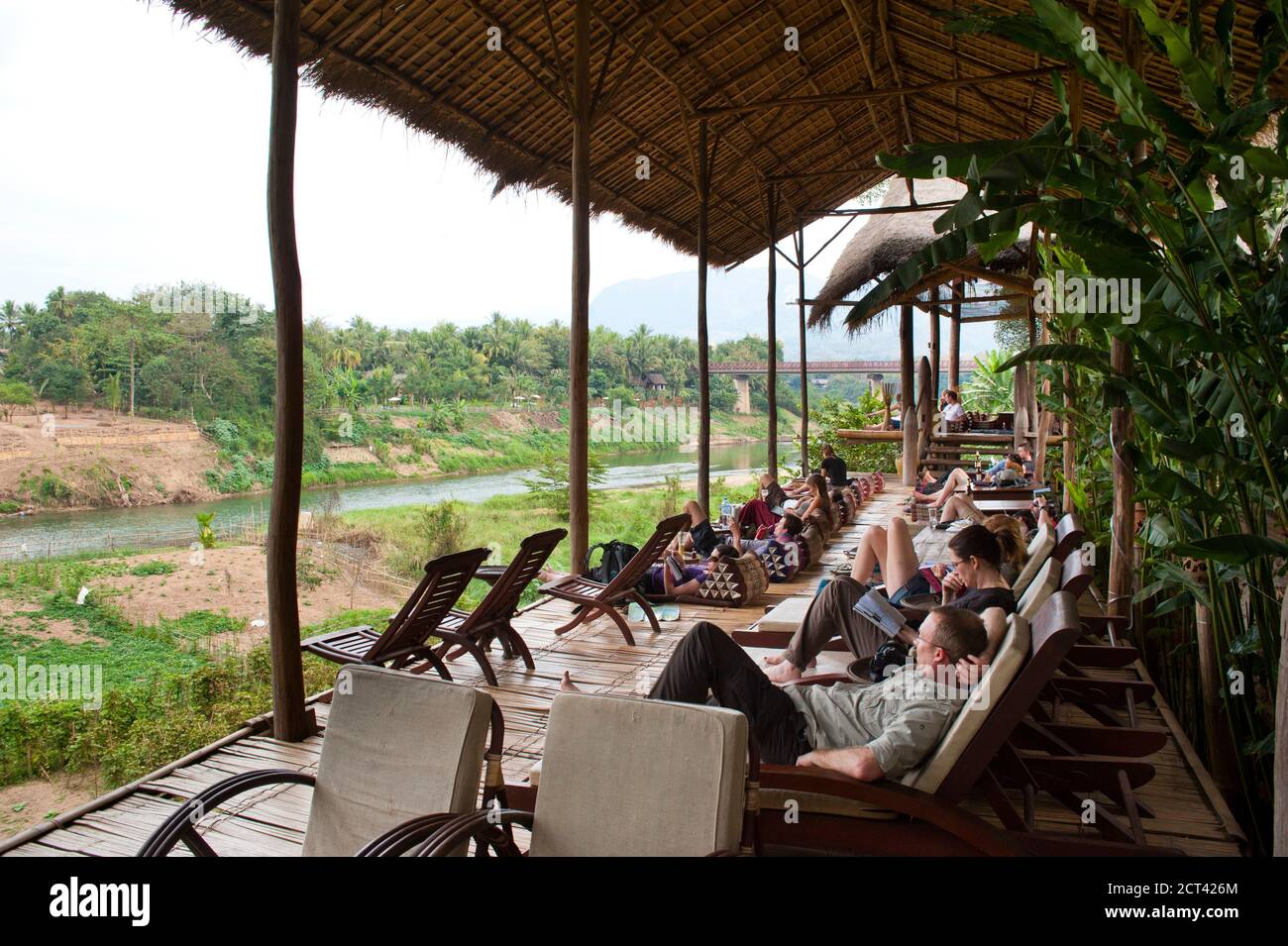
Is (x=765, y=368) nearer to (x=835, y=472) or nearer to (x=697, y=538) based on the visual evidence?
(x=835, y=472)

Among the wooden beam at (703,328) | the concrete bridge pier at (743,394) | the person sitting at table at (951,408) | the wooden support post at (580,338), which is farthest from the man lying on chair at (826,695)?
the concrete bridge pier at (743,394)

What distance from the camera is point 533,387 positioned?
107ft

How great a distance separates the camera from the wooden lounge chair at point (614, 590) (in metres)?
5.37

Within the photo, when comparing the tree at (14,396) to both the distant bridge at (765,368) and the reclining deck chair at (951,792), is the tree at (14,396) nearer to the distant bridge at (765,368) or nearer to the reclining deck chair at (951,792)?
the distant bridge at (765,368)

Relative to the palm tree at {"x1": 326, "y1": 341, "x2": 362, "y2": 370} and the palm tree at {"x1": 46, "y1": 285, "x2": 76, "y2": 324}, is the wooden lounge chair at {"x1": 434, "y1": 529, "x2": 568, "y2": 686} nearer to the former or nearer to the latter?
the palm tree at {"x1": 46, "y1": 285, "x2": 76, "y2": 324}

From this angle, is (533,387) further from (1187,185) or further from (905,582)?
(1187,185)

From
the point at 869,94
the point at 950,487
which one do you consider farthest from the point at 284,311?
the point at 950,487

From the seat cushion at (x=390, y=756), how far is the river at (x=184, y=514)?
1619 cm

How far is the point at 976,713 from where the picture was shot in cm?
246

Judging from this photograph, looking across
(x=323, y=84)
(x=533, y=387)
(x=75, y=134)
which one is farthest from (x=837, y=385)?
(x=323, y=84)

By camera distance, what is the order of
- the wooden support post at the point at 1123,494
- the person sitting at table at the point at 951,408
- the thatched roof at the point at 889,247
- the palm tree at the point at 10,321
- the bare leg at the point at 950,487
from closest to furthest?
1. the wooden support post at the point at 1123,494
2. the bare leg at the point at 950,487
3. the person sitting at table at the point at 951,408
4. the thatched roof at the point at 889,247
5. the palm tree at the point at 10,321

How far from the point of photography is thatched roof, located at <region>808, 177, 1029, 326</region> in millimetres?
14945

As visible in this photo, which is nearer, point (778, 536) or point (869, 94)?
point (778, 536)

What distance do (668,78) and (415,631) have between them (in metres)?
6.12
